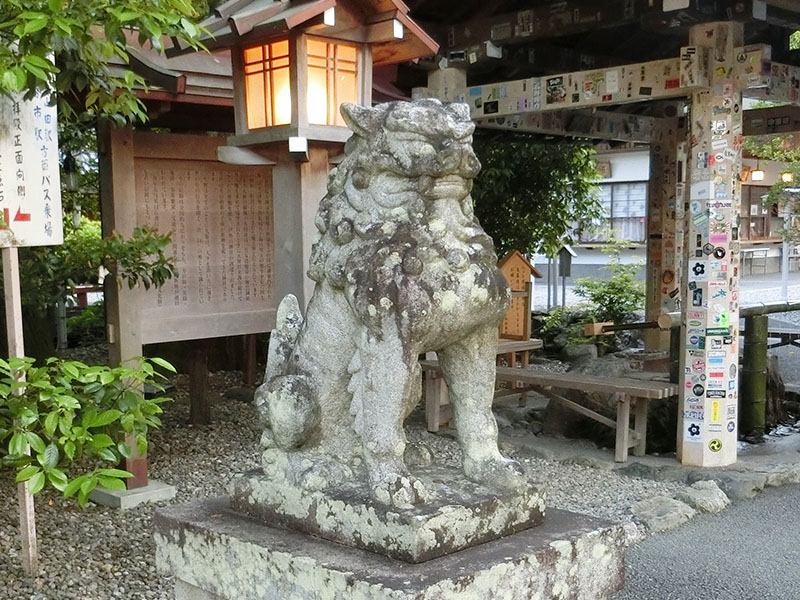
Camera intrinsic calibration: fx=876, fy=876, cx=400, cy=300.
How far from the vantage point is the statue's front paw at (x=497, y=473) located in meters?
2.47

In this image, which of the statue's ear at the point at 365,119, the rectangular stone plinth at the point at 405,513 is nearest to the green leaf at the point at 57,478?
the rectangular stone plinth at the point at 405,513

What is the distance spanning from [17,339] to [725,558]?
3.87 m

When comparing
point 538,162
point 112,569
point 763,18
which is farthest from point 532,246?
point 112,569

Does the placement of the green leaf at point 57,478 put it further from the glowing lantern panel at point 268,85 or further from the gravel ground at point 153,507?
the glowing lantern panel at point 268,85

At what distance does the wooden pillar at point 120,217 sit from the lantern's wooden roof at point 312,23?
1.11m

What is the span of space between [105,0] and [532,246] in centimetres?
894

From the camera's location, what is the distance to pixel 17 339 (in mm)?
4082

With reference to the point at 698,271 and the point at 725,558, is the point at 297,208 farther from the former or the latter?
the point at 698,271

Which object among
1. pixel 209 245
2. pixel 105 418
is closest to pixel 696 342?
pixel 209 245

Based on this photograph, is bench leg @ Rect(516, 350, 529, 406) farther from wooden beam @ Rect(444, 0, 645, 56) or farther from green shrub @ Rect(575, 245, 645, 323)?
green shrub @ Rect(575, 245, 645, 323)

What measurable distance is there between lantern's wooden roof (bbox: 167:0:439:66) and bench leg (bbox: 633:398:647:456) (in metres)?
3.61

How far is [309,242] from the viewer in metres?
4.30

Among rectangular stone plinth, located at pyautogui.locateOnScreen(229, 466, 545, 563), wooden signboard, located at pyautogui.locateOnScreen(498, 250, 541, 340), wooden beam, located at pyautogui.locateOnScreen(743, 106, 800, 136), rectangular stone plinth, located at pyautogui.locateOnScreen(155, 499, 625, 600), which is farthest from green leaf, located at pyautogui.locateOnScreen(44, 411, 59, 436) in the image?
wooden beam, located at pyautogui.locateOnScreen(743, 106, 800, 136)

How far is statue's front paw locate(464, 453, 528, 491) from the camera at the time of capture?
8.12 feet
